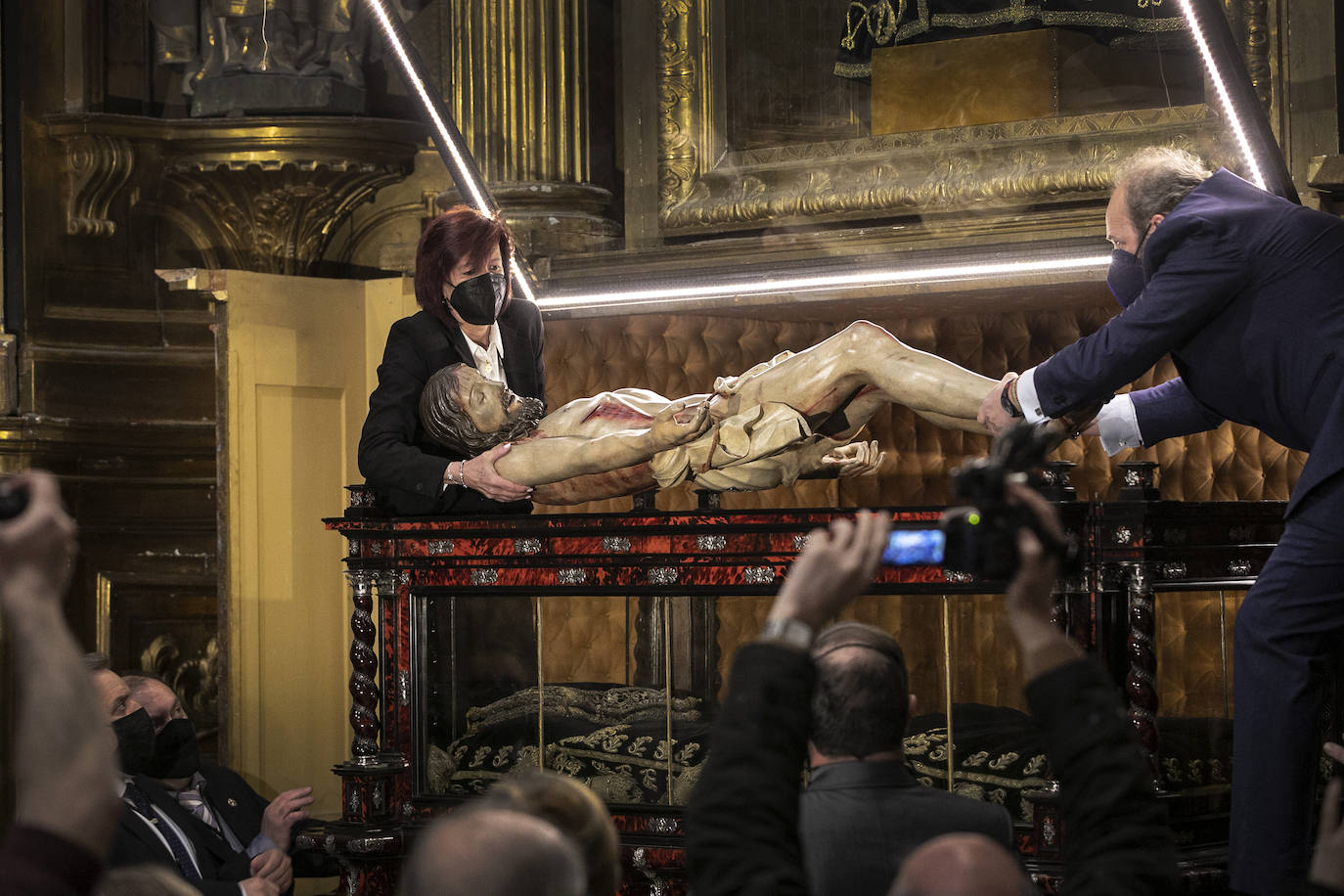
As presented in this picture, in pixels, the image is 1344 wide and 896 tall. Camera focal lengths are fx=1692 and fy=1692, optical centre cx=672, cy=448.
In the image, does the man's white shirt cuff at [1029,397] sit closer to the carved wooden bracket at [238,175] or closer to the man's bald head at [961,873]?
the man's bald head at [961,873]

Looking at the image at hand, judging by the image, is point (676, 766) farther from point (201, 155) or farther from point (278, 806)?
point (201, 155)

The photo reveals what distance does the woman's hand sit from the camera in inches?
155

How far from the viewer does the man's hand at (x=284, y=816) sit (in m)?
3.80

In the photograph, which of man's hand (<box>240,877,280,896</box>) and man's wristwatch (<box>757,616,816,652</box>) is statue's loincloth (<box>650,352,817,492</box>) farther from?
man's wristwatch (<box>757,616,816,652</box>)

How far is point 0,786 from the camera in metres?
5.46

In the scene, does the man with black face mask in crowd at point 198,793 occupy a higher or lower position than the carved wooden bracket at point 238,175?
lower

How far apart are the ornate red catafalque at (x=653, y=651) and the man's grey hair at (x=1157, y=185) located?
1.69ft

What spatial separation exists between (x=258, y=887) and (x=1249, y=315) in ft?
7.26

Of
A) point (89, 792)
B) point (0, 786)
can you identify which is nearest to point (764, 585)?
point (89, 792)

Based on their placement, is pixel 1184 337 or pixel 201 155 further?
pixel 201 155

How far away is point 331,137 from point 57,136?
0.92 meters

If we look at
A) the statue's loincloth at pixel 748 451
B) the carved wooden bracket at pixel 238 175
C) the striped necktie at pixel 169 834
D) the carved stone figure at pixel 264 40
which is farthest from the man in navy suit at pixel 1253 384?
the carved stone figure at pixel 264 40

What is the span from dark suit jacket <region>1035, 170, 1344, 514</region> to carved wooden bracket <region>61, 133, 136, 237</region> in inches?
150

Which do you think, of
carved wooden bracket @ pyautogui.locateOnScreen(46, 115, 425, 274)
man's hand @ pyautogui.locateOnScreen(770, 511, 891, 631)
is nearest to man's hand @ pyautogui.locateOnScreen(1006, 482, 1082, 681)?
man's hand @ pyautogui.locateOnScreen(770, 511, 891, 631)
